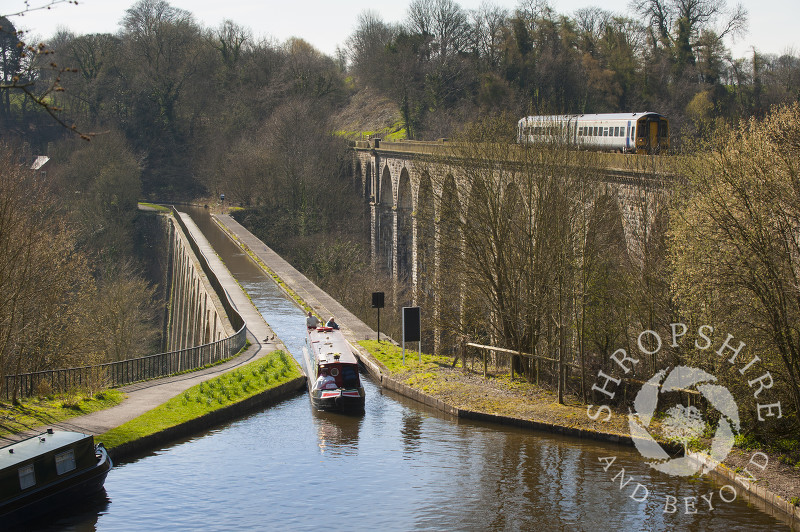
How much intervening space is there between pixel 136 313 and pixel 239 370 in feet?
69.1

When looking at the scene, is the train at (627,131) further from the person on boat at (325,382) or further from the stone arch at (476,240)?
the person on boat at (325,382)

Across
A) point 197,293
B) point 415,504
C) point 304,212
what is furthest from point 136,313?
point 415,504

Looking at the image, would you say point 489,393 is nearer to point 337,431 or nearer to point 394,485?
point 337,431

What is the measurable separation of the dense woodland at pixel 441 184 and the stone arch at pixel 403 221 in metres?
3.64

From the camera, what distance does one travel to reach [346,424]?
14.4 meters

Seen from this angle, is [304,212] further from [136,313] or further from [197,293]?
[197,293]

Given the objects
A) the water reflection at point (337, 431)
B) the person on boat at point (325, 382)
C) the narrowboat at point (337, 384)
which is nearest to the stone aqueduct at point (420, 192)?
the narrowboat at point (337, 384)

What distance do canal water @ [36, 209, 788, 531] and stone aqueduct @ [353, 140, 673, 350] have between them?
5.57m

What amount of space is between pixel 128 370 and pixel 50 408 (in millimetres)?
5616

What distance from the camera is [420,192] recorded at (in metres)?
24.3

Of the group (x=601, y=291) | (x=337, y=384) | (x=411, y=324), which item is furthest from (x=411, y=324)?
(x=601, y=291)

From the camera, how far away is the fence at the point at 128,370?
1479 cm

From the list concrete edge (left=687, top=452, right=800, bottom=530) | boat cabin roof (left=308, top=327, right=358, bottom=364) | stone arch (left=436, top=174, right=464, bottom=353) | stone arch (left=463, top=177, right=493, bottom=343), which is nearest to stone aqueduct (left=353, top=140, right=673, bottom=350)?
stone arch (left=436, top=174, right=464, bottom=353)

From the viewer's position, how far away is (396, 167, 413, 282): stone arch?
162ft
